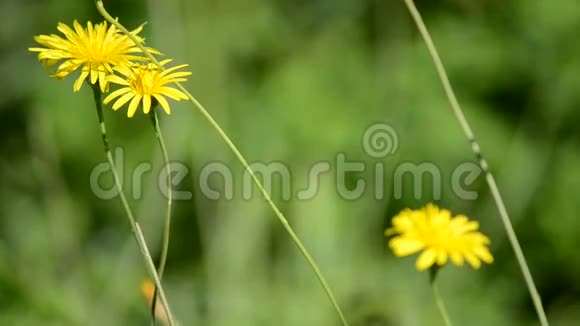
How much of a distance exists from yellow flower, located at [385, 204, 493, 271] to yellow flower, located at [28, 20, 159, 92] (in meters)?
0.20

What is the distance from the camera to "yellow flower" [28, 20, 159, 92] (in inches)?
22.6

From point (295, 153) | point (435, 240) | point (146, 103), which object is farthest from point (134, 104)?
point (295, 153)

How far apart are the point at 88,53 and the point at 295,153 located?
2.73ft

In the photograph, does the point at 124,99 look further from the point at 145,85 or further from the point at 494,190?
the point at 494,190

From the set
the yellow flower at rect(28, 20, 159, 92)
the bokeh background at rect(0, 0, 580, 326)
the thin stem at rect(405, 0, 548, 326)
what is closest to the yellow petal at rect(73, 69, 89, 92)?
the yellow flower at rect(28, 20, 159, 92)

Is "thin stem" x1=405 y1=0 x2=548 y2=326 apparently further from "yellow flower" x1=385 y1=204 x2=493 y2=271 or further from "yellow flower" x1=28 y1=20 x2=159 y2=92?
"yellow flower" x1=28 y1=20 x2=159 y2=92

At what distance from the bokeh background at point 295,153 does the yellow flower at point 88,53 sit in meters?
0.57

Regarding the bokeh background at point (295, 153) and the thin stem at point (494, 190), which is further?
the bokeh background at point (295, 153)

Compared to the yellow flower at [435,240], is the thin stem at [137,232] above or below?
above

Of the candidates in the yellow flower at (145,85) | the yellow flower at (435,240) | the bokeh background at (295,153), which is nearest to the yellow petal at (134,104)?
the yellow flower at (145,85)

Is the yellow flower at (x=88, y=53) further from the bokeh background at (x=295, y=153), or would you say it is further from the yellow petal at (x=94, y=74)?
the bokeh background at (x=295, y=153)

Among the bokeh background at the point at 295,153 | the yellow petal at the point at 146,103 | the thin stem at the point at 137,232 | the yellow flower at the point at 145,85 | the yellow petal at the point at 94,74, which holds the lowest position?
the bokeh background at the point at 295,153

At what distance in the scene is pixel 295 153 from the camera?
55.3 inches

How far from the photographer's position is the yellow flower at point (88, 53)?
0.57 m
